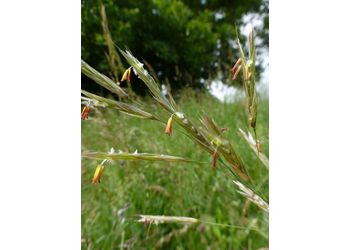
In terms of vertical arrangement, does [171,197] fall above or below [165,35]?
below

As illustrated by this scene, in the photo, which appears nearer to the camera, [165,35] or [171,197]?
[171,197]

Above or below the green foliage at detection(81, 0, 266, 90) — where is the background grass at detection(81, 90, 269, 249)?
below

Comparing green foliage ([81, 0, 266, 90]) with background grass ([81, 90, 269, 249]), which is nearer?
background grass ([81, 90, 269, 249])

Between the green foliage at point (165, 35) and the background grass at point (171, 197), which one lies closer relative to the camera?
the background grass at point (171, 197)
